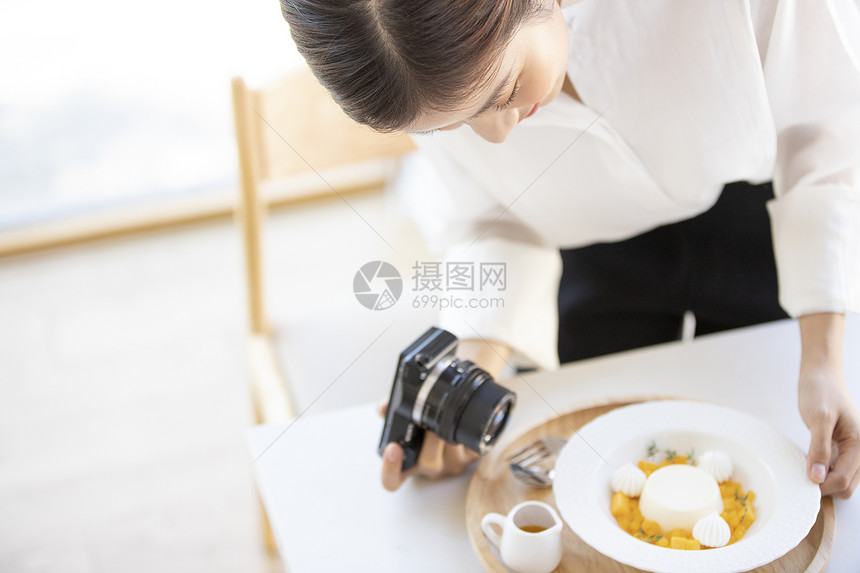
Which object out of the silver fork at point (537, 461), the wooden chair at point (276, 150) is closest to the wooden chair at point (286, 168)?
the wooden chair at point (276, 150)

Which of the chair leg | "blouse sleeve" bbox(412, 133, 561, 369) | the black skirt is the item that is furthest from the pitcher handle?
the chair leg

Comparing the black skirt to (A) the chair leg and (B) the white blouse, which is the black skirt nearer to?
(B) the white blouse

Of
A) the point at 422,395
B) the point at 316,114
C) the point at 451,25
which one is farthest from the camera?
the point at 316,114

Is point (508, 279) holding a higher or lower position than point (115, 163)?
higher

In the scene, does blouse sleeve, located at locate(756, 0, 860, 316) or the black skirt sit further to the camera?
the black skirt

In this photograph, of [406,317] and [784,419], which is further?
[406,317]

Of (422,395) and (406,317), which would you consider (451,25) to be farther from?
(406,317)

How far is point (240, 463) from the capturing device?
1.85 m

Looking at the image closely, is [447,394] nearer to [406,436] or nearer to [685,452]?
[406,436]

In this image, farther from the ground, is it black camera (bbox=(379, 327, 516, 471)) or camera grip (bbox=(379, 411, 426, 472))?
black camera (bbox=(379, 327, 516, 471))

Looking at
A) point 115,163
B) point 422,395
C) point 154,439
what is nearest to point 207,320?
point 154,439

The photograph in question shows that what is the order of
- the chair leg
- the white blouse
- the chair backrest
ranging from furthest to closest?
the chair leg
the chair backrest
the white blouse

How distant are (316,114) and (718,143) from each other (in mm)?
582

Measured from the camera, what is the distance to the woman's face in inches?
26.1
